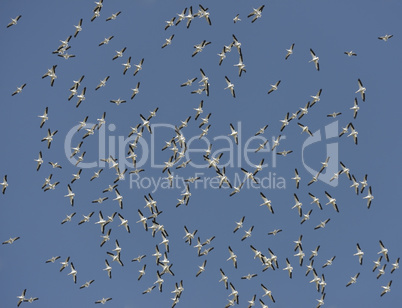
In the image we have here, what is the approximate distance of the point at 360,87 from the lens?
8231cm

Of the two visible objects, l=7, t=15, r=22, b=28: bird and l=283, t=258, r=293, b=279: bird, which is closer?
l=7, t=15, r=22, b=28: bird

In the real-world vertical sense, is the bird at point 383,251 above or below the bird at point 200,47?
below

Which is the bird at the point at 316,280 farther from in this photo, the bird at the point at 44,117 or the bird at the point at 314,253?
the bird at the point at 44,117

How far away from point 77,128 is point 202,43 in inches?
593

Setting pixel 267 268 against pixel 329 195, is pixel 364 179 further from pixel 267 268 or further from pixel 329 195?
pixel 267 268

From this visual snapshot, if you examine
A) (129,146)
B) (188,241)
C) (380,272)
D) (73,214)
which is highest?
(129,146)

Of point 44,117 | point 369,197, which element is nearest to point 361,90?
point 369,197

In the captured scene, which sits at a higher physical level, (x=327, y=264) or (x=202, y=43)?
(x=202, y=43)

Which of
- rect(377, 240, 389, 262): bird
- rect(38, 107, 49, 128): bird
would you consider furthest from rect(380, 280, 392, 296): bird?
rect(38, 107, 49, 128): bird

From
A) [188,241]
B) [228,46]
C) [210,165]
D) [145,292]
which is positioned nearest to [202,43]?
[228,46]

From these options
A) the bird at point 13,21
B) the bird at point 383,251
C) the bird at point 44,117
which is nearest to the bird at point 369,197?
the bird at point 383,251

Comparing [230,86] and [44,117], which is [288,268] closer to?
[230,86]

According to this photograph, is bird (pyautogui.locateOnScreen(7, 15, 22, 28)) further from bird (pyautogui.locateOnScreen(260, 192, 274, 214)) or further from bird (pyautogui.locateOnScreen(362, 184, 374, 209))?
bird (pyautogui.locateOnScreen(362, 184, 374, 209))

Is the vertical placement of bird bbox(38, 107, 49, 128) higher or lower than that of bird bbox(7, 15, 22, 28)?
lower
